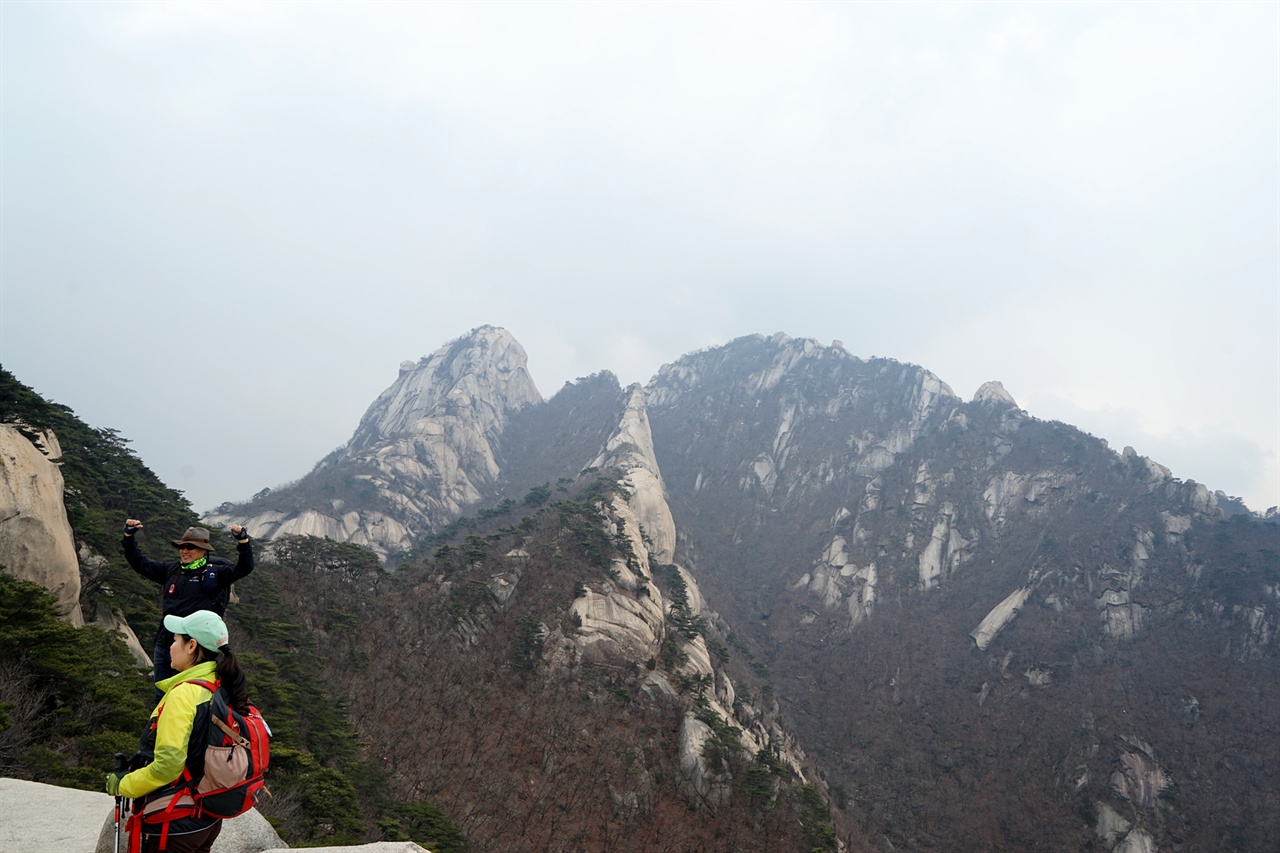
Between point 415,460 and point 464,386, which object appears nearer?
point 415,460

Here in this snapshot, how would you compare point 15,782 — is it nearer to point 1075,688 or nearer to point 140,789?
point 140,789

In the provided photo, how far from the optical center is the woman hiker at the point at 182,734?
3.33 meters

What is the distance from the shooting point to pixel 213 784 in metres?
3.52

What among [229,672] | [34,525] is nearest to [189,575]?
[229,672]

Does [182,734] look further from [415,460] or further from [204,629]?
[415,460]

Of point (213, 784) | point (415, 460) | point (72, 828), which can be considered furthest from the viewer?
point (415, 460)

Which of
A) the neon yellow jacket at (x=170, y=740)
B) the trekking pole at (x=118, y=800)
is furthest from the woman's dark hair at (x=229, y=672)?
the trekking pole at (x=118, y=800)

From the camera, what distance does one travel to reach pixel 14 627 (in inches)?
398

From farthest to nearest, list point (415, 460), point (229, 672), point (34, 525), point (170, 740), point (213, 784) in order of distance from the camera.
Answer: point (415, 460), point (34, 525), point (229, 672), point (213, 784), point (170, 740)

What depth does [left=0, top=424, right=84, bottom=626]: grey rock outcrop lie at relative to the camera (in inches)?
487

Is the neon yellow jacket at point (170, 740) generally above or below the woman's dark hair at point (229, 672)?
below

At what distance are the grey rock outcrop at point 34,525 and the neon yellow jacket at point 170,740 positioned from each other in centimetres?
1267

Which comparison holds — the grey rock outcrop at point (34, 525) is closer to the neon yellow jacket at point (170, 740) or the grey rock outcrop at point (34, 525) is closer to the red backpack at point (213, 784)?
the red backpack at point (213, 784)

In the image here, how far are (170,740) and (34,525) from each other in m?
14.6
